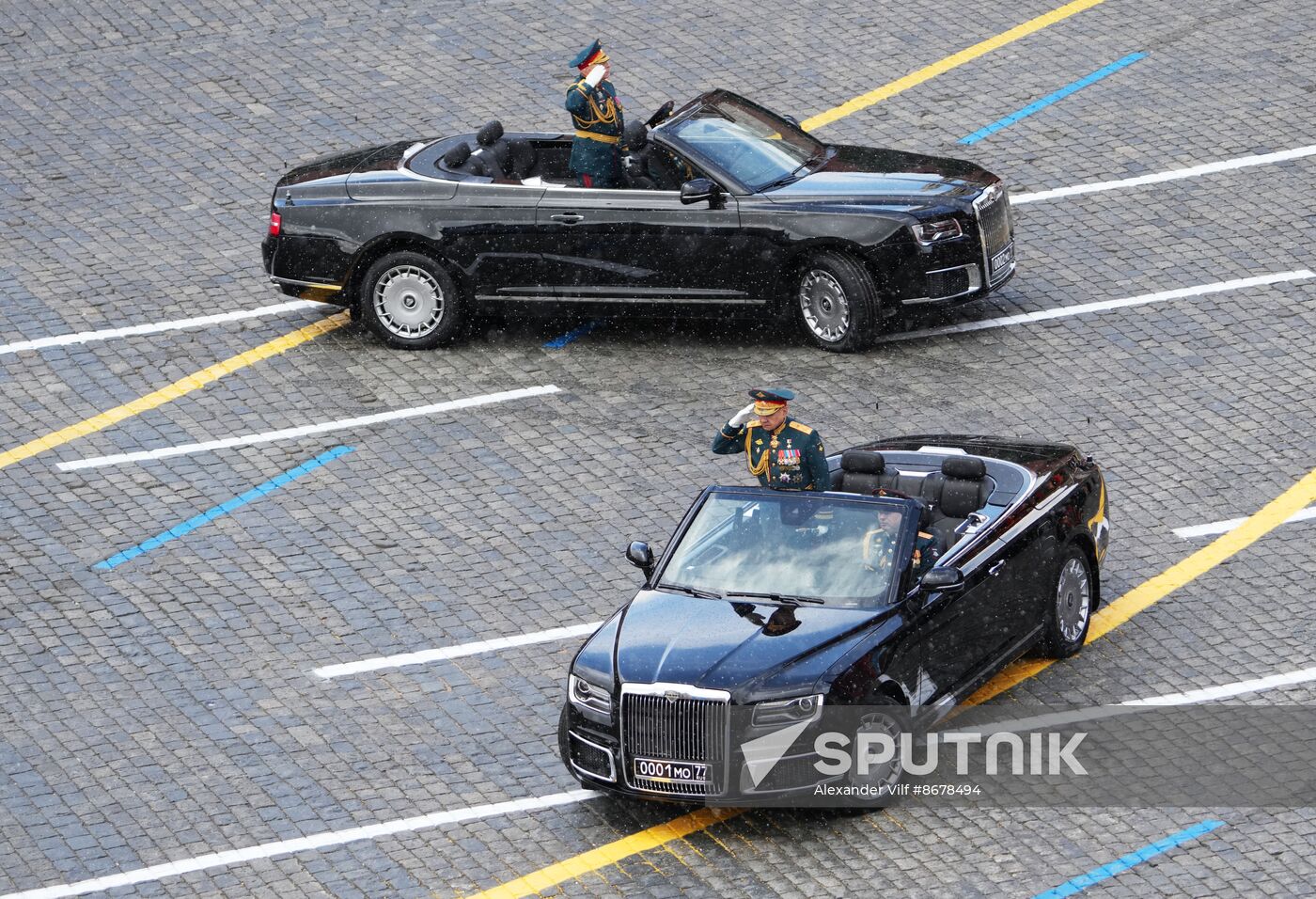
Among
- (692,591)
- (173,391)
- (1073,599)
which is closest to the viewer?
(692,591)

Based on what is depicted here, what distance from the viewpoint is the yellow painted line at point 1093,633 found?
10.5m

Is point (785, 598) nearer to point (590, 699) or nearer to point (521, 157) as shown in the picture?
point (590, 699)

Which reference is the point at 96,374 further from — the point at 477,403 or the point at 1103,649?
the point at 1103,649

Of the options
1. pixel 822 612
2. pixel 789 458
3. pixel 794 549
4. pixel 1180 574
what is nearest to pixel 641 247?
pixel 789 458

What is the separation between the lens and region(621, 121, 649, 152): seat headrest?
16266mm

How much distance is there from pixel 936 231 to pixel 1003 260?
0.76m

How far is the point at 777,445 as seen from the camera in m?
12.3

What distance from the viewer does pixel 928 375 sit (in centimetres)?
1587

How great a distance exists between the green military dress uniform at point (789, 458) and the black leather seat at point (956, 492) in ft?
2.10

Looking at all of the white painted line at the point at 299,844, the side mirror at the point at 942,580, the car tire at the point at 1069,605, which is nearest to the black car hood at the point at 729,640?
the side mirror at the point at 942,580

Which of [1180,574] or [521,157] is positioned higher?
[521,157]

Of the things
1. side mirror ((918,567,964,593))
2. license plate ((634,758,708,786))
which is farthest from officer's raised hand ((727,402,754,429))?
license plate ((634,758,708,786))

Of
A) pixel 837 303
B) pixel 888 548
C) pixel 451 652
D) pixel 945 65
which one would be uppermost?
pixel 945 65

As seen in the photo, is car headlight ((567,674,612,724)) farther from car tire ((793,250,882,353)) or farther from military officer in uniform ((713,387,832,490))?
car tire ((793,250,882,353))
